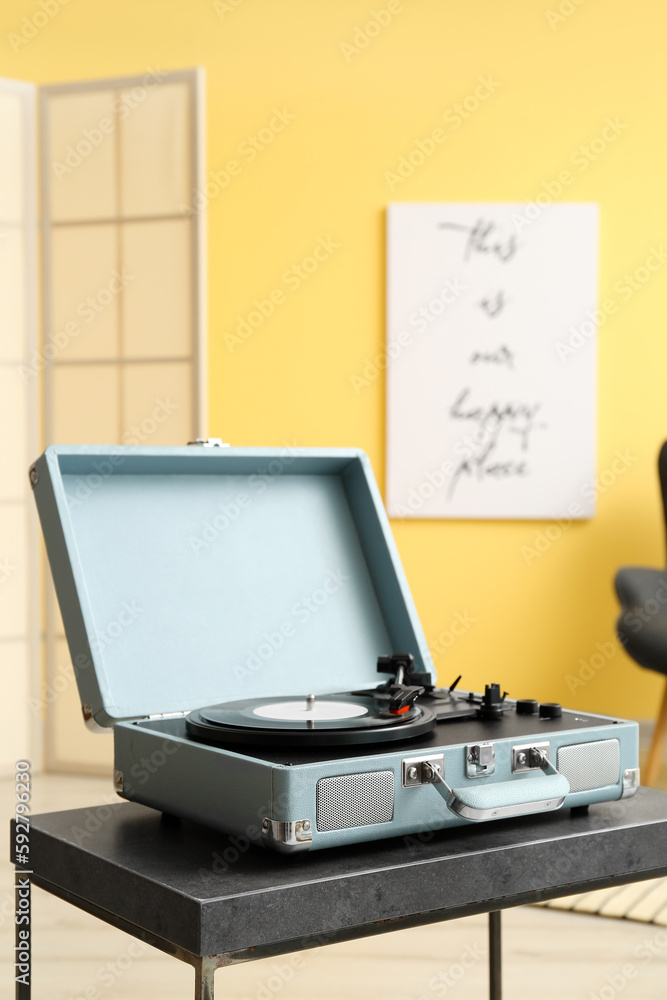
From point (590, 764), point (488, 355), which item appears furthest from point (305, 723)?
point (488, 355)

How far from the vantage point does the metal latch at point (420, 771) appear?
0.96 meters

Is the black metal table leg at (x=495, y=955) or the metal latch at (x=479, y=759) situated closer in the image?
the metal latch at (x=479, y=759)

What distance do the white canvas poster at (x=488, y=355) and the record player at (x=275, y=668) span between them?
224cm

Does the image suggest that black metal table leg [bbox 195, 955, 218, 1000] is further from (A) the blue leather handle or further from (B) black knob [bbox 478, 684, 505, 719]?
(B) black knob [bbox 478, 684, 505, 719]

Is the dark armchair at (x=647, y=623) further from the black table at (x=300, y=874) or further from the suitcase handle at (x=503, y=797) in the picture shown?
the suitcase handle at (x=503, y=797)

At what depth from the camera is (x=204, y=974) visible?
0.84 m

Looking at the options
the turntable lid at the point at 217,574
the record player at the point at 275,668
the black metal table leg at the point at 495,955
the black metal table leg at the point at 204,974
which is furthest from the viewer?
the black metal table leg at the point at 495,955

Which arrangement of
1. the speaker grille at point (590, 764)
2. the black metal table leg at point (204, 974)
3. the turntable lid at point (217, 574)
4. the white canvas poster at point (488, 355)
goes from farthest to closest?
1. the white canvas poster at point (488, 355)
2. the turntable lid at point (217, 574)
3. the speaker grille at point (590, 764)
4. the black metal table leg at point (204, 974)

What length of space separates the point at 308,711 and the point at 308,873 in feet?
0.63

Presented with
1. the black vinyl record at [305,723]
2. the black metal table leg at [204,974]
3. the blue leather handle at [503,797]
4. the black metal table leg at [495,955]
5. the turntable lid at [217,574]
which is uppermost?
the turntable lid at [217,574]

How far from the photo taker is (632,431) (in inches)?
147

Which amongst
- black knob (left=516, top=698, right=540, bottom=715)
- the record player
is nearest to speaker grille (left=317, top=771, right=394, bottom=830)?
the record player

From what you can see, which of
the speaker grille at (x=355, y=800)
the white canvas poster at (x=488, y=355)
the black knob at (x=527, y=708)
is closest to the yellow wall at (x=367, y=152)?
the white canvas poster at (x=488, y=355)

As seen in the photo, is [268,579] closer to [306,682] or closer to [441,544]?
[306,682]
